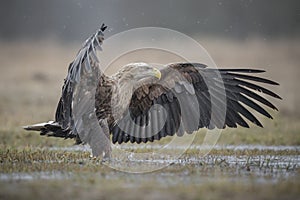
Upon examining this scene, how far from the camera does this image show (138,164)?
895 centimetres

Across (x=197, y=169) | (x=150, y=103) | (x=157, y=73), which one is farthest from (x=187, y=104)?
(x=197, y=169)

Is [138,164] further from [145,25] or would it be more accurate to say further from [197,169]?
[145,25]

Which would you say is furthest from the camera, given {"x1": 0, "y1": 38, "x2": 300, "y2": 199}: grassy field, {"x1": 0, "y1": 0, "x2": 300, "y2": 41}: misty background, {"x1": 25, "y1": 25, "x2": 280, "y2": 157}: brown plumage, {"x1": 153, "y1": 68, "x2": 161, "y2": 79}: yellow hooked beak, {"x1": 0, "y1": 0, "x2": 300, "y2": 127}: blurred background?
{"x1": 0, "y1": 0, "x2": 300, "y2": 41}: misty background

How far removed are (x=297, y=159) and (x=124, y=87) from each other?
2.60 meters

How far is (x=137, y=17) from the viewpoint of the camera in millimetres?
34438

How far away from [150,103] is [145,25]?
2306cm

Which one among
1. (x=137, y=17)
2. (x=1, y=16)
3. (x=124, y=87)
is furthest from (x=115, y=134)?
(x=1, y=16)

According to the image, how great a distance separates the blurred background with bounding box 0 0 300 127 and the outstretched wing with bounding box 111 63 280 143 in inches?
393

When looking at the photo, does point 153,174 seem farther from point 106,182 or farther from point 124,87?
point 124,87

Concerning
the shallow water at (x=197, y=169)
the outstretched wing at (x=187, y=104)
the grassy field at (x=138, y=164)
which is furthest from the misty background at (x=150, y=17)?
the shallow water at (x=197, y=169)

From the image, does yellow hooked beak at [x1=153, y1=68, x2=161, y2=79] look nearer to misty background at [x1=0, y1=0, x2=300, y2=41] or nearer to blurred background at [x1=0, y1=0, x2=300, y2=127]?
blurred background at [x1=0, y1=0, x2=300, y2=127]

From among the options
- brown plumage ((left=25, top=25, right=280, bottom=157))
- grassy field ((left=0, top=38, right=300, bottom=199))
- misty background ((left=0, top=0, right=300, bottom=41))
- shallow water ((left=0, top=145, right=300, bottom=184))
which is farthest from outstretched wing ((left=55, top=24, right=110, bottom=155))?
misty background ((left=0, top=0, right=300, bottom=41))

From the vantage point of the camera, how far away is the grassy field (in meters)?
6.58

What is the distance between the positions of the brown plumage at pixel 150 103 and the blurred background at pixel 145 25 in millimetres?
10024
